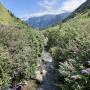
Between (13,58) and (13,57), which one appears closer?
(13,58)

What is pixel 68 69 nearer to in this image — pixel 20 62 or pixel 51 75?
pixel 20 62

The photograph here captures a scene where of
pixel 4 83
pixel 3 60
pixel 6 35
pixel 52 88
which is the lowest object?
pixel 52 88

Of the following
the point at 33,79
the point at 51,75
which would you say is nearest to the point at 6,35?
the point at 33,79

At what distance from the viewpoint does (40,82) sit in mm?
26938

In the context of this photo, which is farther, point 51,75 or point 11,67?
point 51,75

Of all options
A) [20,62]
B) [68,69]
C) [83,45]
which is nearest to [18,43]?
[20,62]

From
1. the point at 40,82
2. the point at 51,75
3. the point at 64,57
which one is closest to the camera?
the point at 64,57

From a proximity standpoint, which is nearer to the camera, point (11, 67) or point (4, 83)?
point (4, 83)

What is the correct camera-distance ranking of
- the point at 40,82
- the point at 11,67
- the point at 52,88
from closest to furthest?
the point at 11,67, the point at 52,88, the point at 40,82

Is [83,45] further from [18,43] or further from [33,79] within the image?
[33,79]

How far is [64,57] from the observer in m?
22.5

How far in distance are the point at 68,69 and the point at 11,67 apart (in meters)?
3.82

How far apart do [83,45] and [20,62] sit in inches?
170

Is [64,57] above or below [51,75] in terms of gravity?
above
